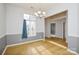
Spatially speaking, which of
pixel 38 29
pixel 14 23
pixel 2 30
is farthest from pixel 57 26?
pixel 2 30

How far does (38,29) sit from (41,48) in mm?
466

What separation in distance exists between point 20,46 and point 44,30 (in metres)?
0.73

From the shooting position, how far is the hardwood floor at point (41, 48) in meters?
2.04

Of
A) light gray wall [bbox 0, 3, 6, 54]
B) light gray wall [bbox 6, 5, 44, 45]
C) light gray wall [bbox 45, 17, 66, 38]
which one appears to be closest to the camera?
light gray wall [bbox 0, 3, 6, 54]

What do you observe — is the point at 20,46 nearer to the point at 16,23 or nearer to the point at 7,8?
the point at 16,23

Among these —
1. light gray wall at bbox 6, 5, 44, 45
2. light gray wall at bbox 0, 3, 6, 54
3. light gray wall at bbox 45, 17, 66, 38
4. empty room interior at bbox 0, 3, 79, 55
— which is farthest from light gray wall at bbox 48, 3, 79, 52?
light gray wall at bbox 0, 3, 6, 54

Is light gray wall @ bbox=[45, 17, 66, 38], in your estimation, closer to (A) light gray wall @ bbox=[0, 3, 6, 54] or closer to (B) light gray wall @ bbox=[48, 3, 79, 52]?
(B) light gray wall @ bbox=[48, 3, 79, 52]

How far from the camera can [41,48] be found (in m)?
2.29

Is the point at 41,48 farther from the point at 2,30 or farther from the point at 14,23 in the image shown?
the point at 2,30

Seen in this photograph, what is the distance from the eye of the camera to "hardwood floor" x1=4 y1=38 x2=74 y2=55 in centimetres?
204

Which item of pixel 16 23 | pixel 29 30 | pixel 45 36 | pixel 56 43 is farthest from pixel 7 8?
pixel 56 43

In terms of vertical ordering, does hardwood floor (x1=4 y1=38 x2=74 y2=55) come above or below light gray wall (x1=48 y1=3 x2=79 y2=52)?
below

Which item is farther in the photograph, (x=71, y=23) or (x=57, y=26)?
(x=57, y=26)

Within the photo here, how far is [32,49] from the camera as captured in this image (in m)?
2.19
